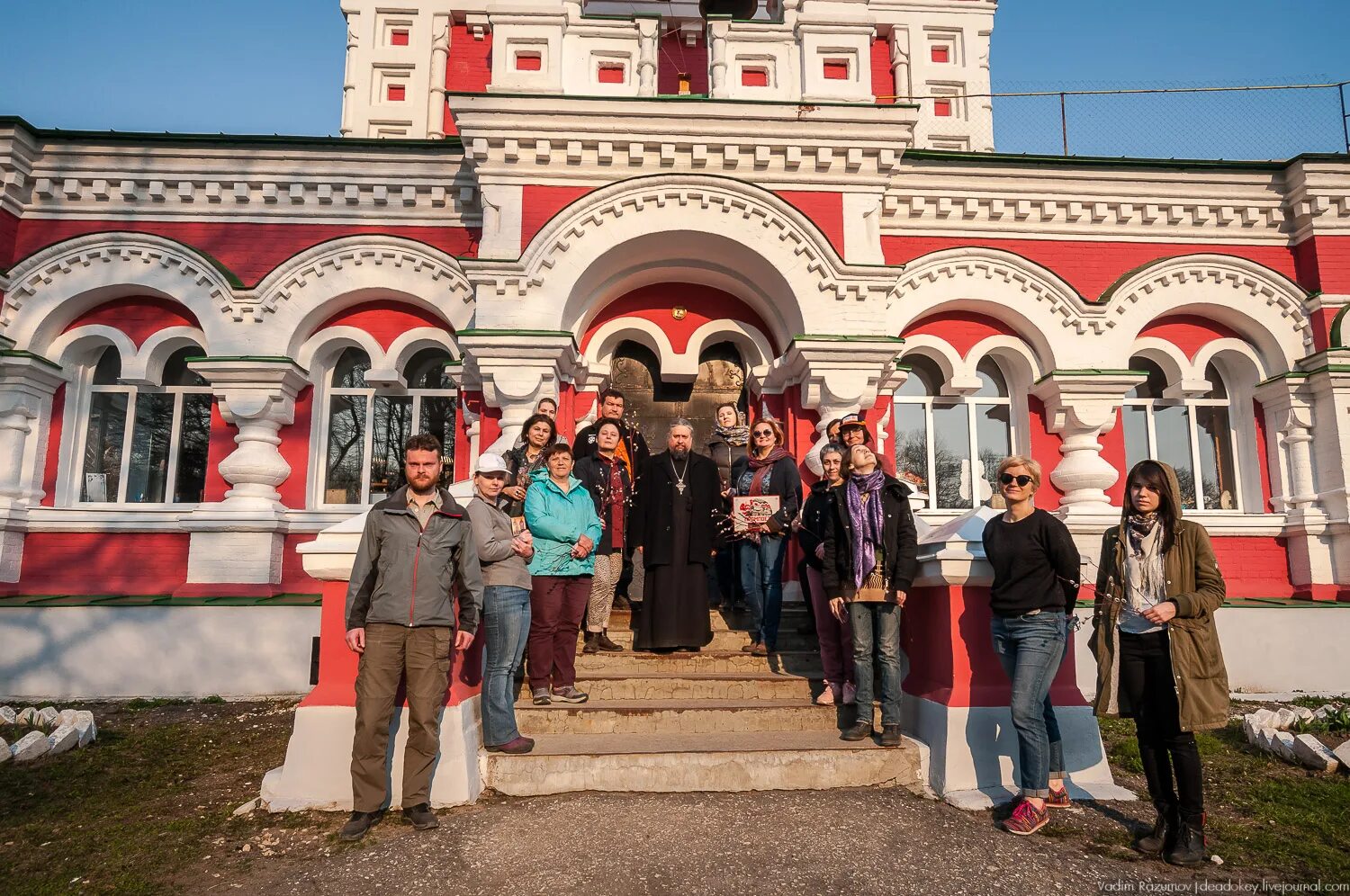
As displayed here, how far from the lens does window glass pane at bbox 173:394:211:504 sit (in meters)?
8.57

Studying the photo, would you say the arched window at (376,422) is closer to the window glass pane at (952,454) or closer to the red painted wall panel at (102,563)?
the red painted wall panel at (102,563)

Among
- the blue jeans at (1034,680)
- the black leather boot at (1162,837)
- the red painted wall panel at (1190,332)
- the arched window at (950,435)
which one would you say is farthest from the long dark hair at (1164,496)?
the red painted wall panel at (1190,332)

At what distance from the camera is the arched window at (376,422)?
873 cm

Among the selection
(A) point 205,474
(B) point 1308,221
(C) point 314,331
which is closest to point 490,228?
(C) point 314,331

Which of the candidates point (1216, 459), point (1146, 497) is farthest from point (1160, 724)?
point (1216, 459)

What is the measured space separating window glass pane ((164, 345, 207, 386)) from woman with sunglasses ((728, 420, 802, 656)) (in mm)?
6364

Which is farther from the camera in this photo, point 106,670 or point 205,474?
point 205,474

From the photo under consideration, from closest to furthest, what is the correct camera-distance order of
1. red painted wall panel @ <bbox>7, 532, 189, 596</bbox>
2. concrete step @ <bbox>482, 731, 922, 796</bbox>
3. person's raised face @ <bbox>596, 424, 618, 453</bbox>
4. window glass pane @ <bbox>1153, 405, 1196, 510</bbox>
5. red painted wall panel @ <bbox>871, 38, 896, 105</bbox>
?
concrete step @ <bbox>482, 731, 922, 796</bbox>
person's raised face @ <bbox>596, 424, 618, 453</bbox>
red painted wall panel @ <bbox>7, 532, 189, 596</bbox>
window glass pane @ <bbox>1153, 405, 1196, 510</bbox>
red painted wall panel @ <bbox>871, 38, 896, 105</bbox>

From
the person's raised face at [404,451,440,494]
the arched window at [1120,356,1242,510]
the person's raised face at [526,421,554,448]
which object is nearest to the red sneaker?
the person's raised face at [404,451,440,494]

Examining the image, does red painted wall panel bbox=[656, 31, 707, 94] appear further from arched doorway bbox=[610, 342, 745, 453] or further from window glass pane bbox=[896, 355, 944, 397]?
window glass pane bbox=[896, 355, 944, 397]

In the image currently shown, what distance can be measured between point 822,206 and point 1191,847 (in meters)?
6.02

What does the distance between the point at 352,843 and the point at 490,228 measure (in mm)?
5511

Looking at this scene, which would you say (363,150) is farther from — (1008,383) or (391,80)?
(1008,383)

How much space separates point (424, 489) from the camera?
163 inches
